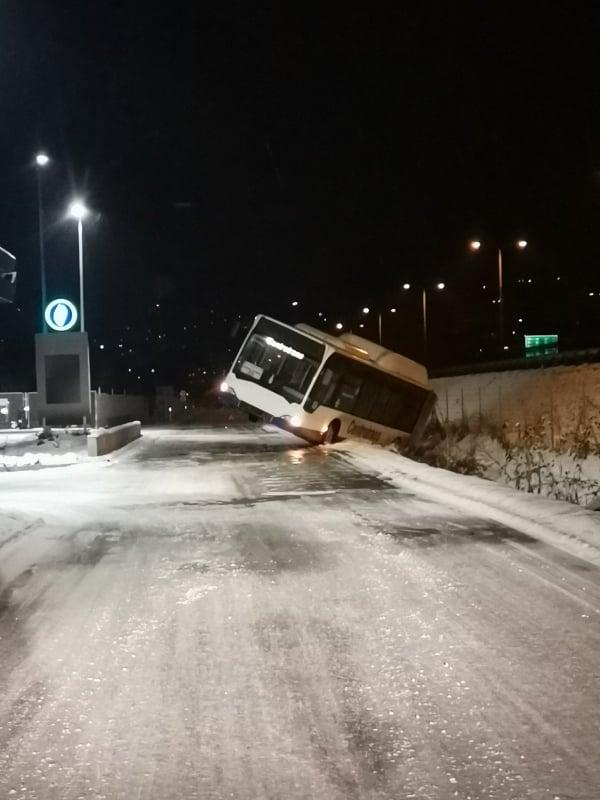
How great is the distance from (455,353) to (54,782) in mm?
85411

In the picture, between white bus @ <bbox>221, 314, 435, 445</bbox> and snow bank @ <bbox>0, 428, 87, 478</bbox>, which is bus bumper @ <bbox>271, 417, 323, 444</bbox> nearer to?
white bus @ <bbox>221, 314, 435, 445</bbox>

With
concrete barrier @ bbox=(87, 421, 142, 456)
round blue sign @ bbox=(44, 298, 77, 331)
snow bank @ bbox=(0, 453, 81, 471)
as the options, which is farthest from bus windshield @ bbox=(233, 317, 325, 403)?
round blue sign @ bbox=(44, 298, 77, 331)

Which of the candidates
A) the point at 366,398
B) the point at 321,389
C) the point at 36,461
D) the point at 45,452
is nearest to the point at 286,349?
the point at 321,389

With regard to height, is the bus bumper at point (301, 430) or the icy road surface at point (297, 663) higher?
the bus bumper at point (301, 430)

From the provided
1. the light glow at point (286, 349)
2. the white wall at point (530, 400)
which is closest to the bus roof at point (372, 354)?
the light glow at point (286, 349)

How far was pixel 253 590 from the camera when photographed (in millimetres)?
9383

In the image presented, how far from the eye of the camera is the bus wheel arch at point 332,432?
110ft

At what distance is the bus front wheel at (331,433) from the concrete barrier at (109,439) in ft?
24.9

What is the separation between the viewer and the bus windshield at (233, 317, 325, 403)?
3216cm

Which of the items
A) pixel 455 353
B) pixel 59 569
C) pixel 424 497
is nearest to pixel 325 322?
pixel 455 353

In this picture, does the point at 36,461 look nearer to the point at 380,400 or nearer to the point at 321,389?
the point at 321,389

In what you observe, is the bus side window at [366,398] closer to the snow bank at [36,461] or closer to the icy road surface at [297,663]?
the snow bank at [36,461]

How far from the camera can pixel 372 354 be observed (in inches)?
1366

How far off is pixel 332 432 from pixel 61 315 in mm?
19374
